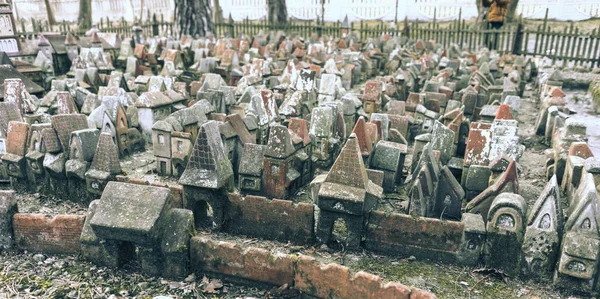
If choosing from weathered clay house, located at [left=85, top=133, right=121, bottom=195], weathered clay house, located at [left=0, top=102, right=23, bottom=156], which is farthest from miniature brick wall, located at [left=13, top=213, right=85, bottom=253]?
weathered clay house, located at [left=0, top=102, right=23, bottom=156]

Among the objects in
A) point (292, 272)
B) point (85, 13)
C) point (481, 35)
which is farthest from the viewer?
point (85, 13)

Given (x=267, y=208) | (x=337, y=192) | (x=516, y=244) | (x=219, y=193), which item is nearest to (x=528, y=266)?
(x=516, y=244)

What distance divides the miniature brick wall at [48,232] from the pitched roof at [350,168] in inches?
97.1

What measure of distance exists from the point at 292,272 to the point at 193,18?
15.7 m

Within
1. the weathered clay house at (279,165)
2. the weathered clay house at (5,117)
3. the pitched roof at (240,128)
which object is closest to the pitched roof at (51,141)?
the weathered clay house at (5,117)

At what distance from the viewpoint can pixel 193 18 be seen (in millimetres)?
17688

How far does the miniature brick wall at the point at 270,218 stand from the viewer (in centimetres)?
458

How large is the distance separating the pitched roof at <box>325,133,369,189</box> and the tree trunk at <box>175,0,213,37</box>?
1479cm

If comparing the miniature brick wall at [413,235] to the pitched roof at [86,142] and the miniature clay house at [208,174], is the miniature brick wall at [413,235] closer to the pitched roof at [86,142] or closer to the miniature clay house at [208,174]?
the miniature clay house at [208,174]

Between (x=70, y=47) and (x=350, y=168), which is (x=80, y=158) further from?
(x=70, y=47)

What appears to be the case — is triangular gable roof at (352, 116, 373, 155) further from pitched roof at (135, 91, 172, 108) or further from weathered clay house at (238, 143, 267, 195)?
pitched roof at (135, 91, 172, 108)

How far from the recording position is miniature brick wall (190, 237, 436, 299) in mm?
3447

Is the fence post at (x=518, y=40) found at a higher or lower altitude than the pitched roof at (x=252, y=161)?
higher

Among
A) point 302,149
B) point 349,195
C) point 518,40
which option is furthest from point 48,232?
point 518,40
